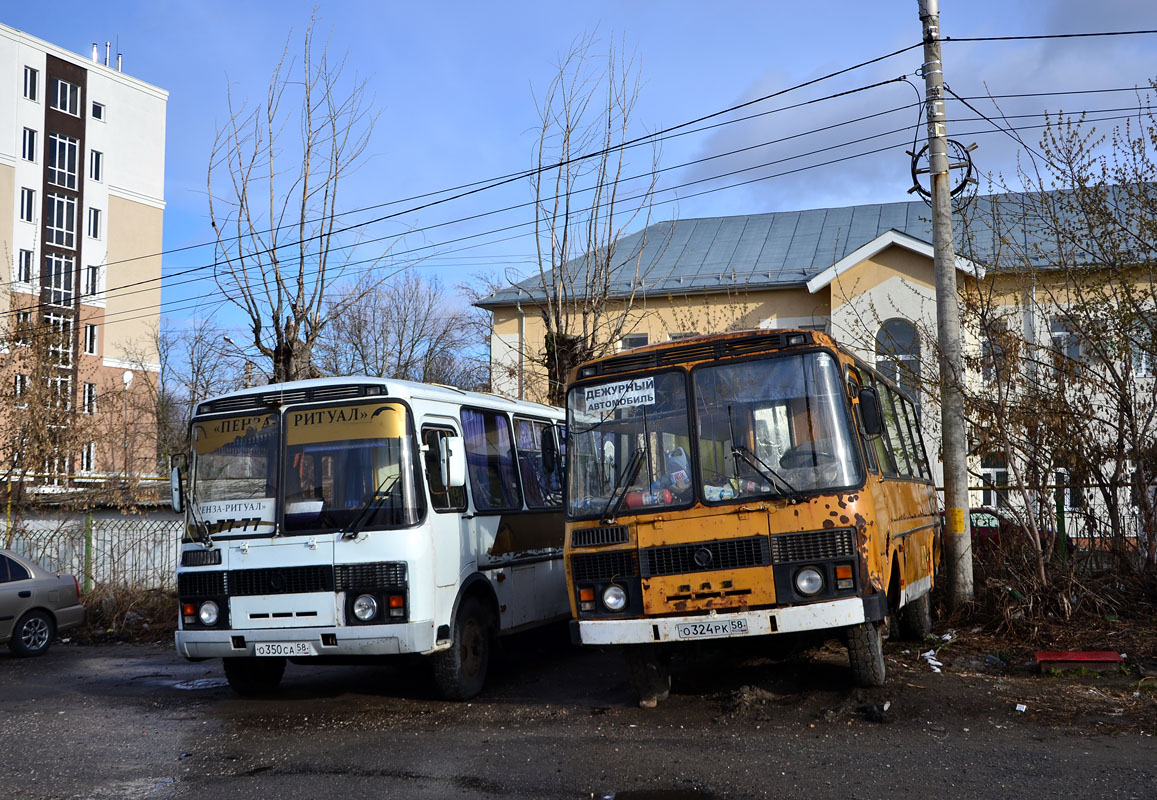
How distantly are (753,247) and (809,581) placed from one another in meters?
24.5

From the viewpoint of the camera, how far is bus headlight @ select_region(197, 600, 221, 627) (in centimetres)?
888

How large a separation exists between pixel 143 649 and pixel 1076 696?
11.9m

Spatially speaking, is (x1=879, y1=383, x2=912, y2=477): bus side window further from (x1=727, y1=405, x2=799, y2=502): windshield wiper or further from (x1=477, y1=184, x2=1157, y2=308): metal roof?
(x1=477, y1=184, x2=1157, y2=308): metal roof

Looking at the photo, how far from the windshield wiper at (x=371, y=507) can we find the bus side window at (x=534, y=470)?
2.53 metres

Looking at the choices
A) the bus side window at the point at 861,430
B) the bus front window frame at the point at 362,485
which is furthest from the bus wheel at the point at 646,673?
the bus side window at the point at 861,430

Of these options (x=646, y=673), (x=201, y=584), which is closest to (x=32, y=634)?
(x=201, y=584)

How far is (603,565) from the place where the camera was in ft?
26.1

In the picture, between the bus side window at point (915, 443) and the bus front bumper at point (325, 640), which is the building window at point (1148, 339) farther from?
the bus front bumper at point (325, 640)

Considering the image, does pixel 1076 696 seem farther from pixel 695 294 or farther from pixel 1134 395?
pixel 695 294

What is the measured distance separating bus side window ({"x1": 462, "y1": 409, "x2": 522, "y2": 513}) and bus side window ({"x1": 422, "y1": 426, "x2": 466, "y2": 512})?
21.2 inches

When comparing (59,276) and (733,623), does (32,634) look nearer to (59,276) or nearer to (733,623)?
(733,623)

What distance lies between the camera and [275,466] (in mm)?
8914

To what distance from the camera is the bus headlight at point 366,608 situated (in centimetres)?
848

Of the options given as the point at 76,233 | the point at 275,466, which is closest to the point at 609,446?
the point at 275,466
